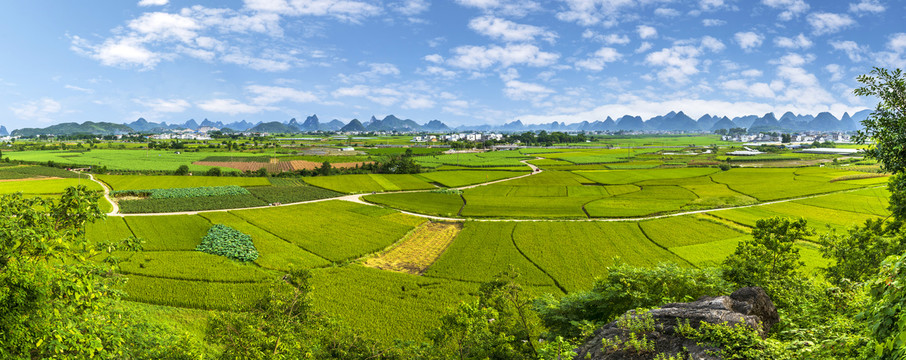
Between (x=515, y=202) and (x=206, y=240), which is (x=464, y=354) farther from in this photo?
→ (x=515, y=202)

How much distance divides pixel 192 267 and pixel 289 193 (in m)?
43.8

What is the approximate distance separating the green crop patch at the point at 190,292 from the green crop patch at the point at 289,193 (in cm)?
3916

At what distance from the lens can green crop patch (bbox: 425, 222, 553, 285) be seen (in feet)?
118

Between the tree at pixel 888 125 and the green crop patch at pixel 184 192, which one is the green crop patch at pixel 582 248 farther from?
the green crop patch at pixel 184 192

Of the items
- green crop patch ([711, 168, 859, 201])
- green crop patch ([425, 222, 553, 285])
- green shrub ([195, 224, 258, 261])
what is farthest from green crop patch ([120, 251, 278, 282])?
green crop patch ([711, 168, 859, 201])

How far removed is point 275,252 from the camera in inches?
1650

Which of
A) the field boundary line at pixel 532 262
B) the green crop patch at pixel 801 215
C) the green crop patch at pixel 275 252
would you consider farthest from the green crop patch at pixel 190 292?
the green crop patch at pixel 801 215

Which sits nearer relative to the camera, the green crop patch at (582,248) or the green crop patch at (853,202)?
the green crop patch at (582,248)

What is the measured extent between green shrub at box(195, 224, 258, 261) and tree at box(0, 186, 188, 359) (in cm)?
3148

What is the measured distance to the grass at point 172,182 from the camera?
79.5 meters

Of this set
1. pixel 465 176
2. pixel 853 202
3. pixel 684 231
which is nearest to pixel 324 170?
pixel 465 176

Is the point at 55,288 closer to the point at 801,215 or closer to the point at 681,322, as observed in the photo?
the point at 681,322

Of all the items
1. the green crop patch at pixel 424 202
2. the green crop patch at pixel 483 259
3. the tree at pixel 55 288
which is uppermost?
the tree at pixel 55 288

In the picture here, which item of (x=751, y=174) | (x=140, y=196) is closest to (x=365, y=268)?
(x=140, y=196)
